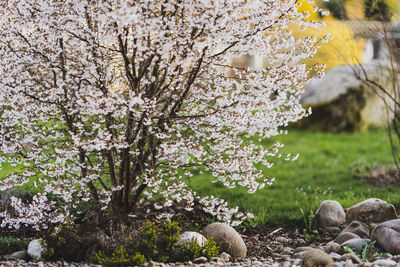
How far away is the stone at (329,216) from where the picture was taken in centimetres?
550

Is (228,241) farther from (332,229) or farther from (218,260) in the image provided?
(332,229)

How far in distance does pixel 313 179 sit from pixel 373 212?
8.78ft

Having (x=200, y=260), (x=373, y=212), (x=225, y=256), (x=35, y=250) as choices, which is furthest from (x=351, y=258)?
(x=35, y=250)

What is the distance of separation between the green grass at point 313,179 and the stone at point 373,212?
693mm

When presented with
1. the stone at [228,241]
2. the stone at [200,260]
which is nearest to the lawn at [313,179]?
the stone at [228,241]

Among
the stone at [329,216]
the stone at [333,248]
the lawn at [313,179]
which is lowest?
the stone at [333,248]

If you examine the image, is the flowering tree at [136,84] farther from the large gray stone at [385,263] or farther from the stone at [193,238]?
the large gray stone at [385,263]

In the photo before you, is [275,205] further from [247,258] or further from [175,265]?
[175,265]

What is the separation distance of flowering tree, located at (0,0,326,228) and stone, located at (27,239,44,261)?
0.23 meters

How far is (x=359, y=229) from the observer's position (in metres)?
4.85

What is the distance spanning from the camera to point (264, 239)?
5.22 m

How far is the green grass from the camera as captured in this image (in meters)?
6.14

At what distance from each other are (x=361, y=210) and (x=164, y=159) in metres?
2.61

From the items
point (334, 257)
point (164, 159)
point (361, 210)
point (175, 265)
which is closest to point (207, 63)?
point (164, 159)
